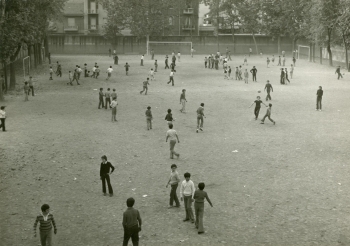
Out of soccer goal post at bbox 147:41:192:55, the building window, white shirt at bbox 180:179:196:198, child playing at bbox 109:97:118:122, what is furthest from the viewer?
the building window

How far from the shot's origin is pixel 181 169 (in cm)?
1816

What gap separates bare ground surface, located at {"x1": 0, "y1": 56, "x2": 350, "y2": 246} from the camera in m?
12.7

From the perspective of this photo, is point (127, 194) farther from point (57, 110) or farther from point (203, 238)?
point (57, 110)

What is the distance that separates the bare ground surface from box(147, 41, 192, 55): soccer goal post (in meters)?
44.0

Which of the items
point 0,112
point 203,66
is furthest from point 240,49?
point 0,112

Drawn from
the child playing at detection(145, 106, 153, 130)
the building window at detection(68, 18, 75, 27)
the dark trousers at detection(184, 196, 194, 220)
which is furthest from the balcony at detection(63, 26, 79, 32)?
the dark trousers at detection(184, 196, 194, 220)

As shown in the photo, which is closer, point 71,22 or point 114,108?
point 114,108

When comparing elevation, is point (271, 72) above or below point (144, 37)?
below

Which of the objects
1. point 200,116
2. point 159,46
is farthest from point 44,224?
point 159,46

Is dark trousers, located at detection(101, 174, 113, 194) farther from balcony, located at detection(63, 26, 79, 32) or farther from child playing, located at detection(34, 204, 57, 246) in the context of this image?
balcony, located at detection(63, 26, 79, 32)

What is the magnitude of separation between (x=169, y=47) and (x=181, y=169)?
62870 millimetres

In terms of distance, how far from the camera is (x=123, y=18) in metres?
76.1

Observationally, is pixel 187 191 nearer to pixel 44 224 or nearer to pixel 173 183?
pixel 173 183

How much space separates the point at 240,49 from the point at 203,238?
71.6 m
